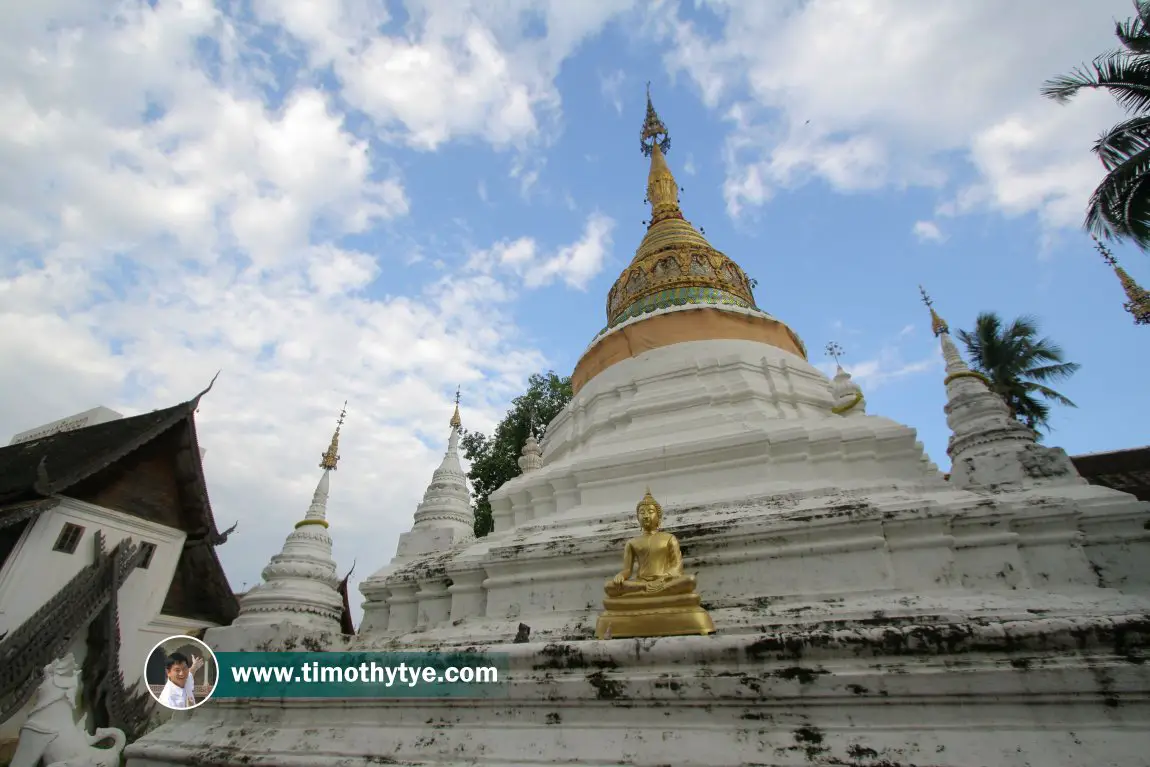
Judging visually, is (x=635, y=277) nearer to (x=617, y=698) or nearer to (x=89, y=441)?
(x=617, y=698)

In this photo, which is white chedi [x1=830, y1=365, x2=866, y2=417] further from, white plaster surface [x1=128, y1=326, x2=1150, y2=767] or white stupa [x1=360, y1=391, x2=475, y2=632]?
white stupa [x1=360, y1=391, x2=475, y2=632]

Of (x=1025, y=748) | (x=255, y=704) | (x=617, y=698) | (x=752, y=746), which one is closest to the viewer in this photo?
(x=1025, y=748)

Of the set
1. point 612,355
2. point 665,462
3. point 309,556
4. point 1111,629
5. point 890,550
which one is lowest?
point 1111,629

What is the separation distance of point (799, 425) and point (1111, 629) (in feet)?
10.6

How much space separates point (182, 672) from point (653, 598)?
3246 millimetres

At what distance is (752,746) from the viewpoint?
2625 mm

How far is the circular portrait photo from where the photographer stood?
386 centimetres

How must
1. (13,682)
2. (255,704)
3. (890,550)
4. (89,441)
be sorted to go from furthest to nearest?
(89,441) → (13,682) → (890,550) → (255,704)

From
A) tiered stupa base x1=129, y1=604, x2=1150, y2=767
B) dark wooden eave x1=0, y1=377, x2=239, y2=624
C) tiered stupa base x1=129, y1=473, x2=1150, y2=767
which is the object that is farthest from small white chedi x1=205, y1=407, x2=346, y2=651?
dark wooden eave x1=0, y1=377, x2=239, y2=624

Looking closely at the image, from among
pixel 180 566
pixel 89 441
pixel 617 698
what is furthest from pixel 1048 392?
pixel 89 441

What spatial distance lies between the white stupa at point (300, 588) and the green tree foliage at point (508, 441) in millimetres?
8518

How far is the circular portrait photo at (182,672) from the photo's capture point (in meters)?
3.86

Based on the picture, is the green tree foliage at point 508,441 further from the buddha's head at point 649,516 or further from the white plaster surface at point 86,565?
the buddha's head at point 649,516

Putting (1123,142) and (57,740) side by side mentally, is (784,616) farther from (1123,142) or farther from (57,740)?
(1123,142)
